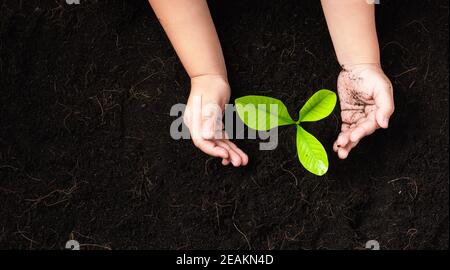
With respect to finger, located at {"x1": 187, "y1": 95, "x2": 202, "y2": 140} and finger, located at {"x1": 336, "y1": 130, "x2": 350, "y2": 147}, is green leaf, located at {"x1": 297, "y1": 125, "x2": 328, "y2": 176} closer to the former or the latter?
finger, located at {"x1": 336, "y1": 130, "x2": 350, "y2": 147}

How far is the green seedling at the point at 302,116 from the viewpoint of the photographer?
1.20m

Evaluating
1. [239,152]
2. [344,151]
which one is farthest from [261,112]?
[344,151]

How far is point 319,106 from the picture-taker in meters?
1.23

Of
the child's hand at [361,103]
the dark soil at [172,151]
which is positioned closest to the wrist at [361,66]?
the child's hand at [361,103]

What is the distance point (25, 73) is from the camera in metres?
1.32

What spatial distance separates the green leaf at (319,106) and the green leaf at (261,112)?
0.04 m

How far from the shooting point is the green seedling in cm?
120

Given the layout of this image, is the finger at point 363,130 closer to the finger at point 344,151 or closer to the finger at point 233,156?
the finger at point 344,151

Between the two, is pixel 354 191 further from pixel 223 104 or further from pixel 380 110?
pixel 223 104

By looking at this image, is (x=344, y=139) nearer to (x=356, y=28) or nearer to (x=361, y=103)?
(x=361, y=103)

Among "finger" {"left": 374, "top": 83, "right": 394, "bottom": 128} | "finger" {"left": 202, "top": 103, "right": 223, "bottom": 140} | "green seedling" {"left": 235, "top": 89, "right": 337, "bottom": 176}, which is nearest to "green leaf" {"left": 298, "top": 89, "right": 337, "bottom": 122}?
"green seedling" {"left": 235, "top": 89, "right": 337, "bottom": 176}

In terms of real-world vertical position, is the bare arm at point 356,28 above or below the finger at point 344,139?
above

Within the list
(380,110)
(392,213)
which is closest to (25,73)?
(380,110)
